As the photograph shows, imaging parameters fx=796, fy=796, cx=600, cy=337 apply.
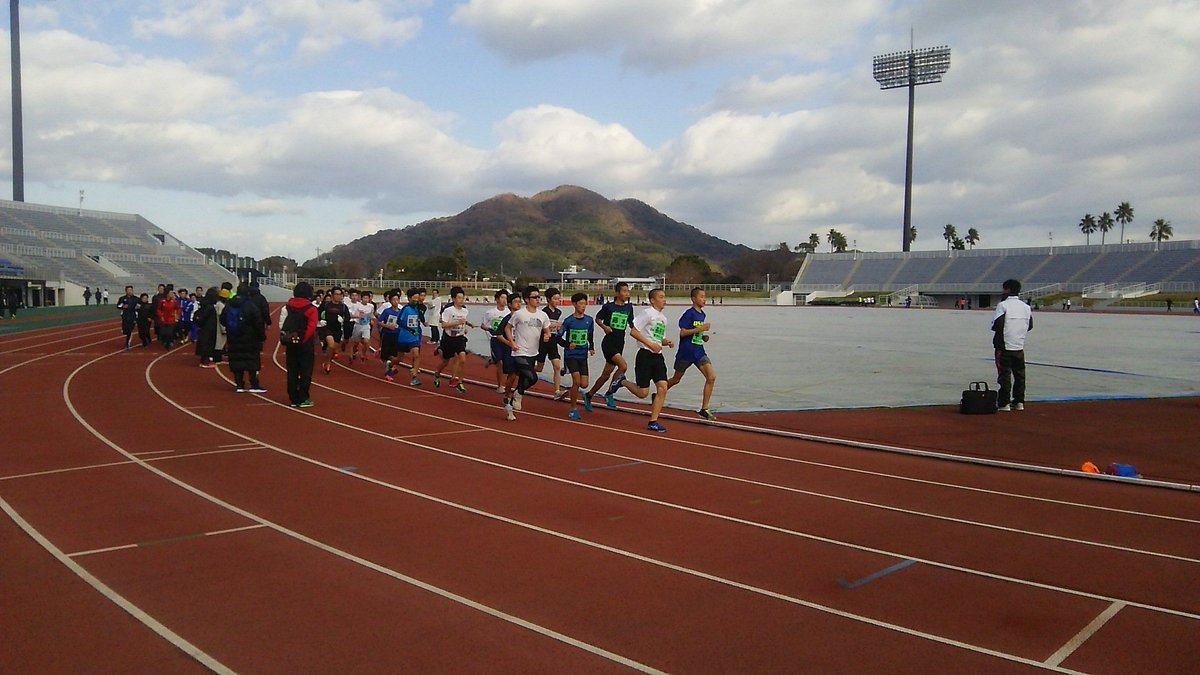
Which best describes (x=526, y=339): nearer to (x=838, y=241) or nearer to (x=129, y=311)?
(x=129, y=311)

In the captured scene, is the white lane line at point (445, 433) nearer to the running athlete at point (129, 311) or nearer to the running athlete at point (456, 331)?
the running athlete at point (456, 331)

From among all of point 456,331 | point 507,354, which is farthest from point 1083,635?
point 456,331

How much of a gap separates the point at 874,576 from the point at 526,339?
265 inches

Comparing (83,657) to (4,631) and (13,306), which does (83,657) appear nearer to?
(4,631)

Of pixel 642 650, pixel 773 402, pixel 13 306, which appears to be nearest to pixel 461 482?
pixel 642 650

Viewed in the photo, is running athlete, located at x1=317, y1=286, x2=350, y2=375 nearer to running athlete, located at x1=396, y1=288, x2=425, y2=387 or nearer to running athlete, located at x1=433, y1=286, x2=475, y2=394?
running athlete, located at x1=396, y1=288, x2=425, y2=387

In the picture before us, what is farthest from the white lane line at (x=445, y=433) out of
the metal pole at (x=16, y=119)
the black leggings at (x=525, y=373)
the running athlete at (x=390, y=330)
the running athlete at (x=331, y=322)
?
the metal pole at (x=16, y=119)

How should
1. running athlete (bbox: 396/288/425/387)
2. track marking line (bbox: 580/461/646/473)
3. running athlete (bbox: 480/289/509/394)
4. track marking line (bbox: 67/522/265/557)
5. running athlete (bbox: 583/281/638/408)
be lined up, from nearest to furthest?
track marking line (bbox: 67/522/265/557)
track marking line (bbox: 580/461/646/473)
running athlete (bbox: 583/281/638/408)
running athlete (bbox: 480/289/509/394)
running athlete (bbox: 396/288/425/387)

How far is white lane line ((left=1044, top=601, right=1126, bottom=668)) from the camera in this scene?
147 inches

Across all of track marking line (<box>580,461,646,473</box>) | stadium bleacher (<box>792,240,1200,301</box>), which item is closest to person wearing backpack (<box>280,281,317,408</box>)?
track marking line (<box>580,461,646,473</box>)

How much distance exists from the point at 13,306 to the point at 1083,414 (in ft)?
132

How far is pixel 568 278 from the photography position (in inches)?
5797

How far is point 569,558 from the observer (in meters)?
5.11

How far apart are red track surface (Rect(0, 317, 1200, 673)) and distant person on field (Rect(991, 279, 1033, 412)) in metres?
3.89
